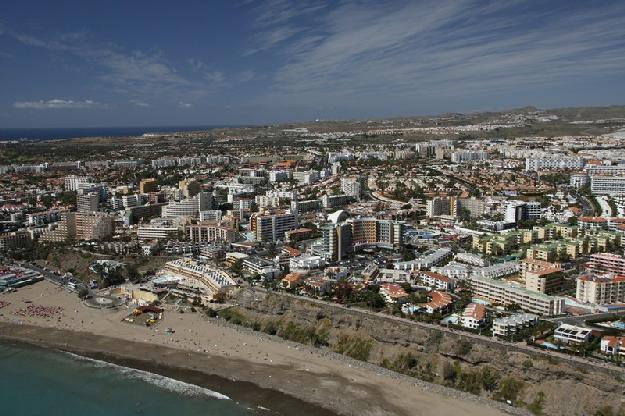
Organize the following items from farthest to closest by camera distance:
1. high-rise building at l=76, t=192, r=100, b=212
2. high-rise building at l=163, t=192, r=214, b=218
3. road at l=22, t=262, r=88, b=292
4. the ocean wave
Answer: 1. high-rise building at l=76, t=192, r=100, b=212
2. high-rise building at l=163, t=192, r=214, b=218
3. road at l=22, t=262, r=88, b=292
4. the ocean wave

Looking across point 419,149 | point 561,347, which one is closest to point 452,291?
point 561,347

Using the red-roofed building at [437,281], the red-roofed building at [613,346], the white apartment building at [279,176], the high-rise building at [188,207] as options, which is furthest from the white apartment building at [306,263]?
the white apartment building at [279,176]

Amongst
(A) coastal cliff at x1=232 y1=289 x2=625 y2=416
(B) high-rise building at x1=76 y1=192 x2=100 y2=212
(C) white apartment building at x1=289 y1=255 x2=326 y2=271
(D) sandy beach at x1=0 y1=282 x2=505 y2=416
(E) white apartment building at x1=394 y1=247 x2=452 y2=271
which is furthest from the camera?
(B) high-rise building at x1=76 y1=192 x2=100 y2=212

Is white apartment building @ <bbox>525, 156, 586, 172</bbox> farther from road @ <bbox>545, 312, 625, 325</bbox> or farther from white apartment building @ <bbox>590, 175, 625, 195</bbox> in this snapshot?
road @ <bbox>545, 312, 625, 325</bbox>

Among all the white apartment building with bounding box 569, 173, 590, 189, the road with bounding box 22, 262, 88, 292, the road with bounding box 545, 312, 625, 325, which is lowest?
the road with bounding box 22, 262, 88, 292

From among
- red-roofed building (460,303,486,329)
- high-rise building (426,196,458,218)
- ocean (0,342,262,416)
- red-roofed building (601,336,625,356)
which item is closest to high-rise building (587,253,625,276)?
red-roofed building (460,303,486,329)

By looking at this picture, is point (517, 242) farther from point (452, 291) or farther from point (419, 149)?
point (419, 149)

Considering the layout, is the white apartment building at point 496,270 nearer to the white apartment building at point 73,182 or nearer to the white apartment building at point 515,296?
the white apartment building at point 515,296

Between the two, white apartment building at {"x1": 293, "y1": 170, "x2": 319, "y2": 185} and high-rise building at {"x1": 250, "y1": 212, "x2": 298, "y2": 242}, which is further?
white apartment building at {"x1": 293, "y1": 170, "x2": 319, "y2": 185}
